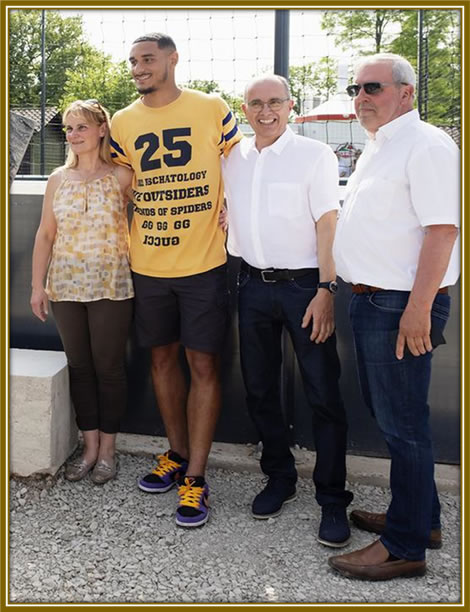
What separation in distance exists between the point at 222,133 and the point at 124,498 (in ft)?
6.26

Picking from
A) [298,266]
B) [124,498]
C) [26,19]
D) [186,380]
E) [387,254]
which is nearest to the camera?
[387,254]

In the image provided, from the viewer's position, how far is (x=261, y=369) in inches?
126

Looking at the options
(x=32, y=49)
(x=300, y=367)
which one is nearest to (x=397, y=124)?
(x=300, y=367)

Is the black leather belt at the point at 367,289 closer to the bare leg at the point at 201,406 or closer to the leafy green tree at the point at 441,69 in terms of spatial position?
the bare leg at the point at 201,406

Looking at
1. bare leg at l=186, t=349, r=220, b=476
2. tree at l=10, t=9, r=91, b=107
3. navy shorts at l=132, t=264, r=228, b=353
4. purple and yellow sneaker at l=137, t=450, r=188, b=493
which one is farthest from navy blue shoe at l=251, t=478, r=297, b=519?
tree at l=10, t=9, r=91, b=107

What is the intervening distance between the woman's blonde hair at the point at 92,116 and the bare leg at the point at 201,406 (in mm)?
1071

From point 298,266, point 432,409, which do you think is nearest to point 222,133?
point 298,266

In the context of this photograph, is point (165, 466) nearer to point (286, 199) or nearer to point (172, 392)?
point (172, 392)

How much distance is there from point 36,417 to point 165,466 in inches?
28.6

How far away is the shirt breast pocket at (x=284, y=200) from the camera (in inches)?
115

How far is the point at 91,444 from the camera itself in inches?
145

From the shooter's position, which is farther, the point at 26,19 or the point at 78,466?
the point at 26,19

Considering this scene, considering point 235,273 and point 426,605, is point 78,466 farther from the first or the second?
point 426,605

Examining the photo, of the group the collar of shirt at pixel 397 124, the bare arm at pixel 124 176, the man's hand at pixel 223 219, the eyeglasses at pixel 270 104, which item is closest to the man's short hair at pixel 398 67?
the collar of shirt at pixel 397 124
